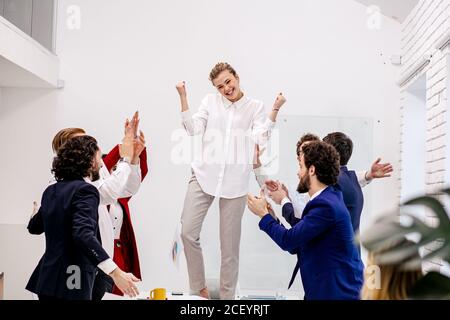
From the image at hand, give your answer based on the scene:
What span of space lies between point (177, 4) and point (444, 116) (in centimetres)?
228

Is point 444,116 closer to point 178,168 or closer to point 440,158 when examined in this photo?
point 440,158

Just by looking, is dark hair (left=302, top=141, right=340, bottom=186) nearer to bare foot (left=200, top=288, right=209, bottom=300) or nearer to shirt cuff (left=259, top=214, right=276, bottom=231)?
shirt cuff (left=259, top=214, right=276, bottom=231)

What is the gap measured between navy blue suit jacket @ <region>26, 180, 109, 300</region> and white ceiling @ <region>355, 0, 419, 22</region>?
3.11 m

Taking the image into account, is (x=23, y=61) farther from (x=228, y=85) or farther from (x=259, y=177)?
(x=259, y=177)

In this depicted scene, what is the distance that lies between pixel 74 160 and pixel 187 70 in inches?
95.8

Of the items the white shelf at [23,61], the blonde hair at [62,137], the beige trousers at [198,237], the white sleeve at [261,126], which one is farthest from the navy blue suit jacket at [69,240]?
the white shelf at [23,61]

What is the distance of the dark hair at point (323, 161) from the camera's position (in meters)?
2.78

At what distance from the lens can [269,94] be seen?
484 centimetres

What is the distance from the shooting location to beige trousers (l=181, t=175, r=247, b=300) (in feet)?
12.2

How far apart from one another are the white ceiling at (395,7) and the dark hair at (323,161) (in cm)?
228

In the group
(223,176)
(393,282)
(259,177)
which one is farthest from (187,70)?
(393,282)

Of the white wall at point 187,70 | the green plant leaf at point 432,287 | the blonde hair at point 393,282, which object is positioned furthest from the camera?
the white wall at point 187,70

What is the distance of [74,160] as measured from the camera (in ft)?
8.56

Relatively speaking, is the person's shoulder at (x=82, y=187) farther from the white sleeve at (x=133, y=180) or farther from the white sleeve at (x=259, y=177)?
the white sleeve at (x=259, y=177)
